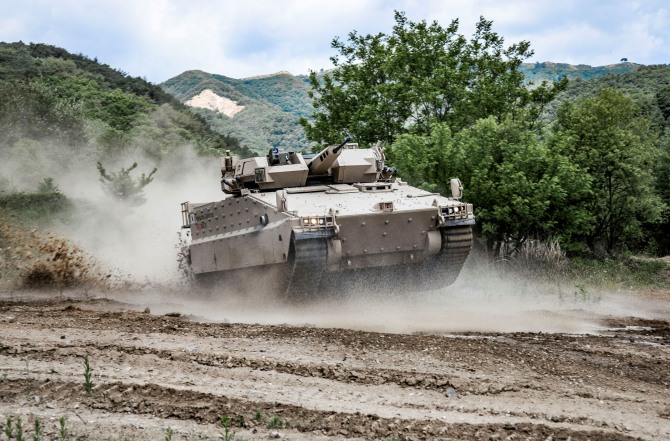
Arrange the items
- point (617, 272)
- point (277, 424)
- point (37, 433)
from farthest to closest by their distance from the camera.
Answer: point (617, 272) → point (277, 424) → point (37, 433)

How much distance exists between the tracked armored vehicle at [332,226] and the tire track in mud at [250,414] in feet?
20.2

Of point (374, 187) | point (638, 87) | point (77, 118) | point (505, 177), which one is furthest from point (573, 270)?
point (638, 87)

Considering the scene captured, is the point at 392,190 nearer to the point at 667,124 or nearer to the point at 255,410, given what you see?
the point at 255,410

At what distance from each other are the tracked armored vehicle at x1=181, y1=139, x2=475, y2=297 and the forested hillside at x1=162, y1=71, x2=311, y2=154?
42.8 m

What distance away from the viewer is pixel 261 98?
82.1m

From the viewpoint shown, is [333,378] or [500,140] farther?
[500,140]

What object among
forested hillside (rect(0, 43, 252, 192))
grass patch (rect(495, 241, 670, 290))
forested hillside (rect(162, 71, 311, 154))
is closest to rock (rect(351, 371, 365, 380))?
grass patch (rect(495, 241, 670, 290))

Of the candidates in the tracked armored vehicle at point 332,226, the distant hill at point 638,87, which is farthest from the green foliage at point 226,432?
the distant hill at point 638,87

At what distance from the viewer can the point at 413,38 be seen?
3075 centimetres

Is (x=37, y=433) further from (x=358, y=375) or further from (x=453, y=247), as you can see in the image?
(x=453, y=247)

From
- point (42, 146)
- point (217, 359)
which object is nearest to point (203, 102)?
point (42, 146)

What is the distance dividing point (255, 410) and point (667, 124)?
44610 mm

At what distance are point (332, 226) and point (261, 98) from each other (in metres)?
70.5

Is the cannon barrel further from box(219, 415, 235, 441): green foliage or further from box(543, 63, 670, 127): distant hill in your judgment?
box(543, 63, 670, 127): distant hill
